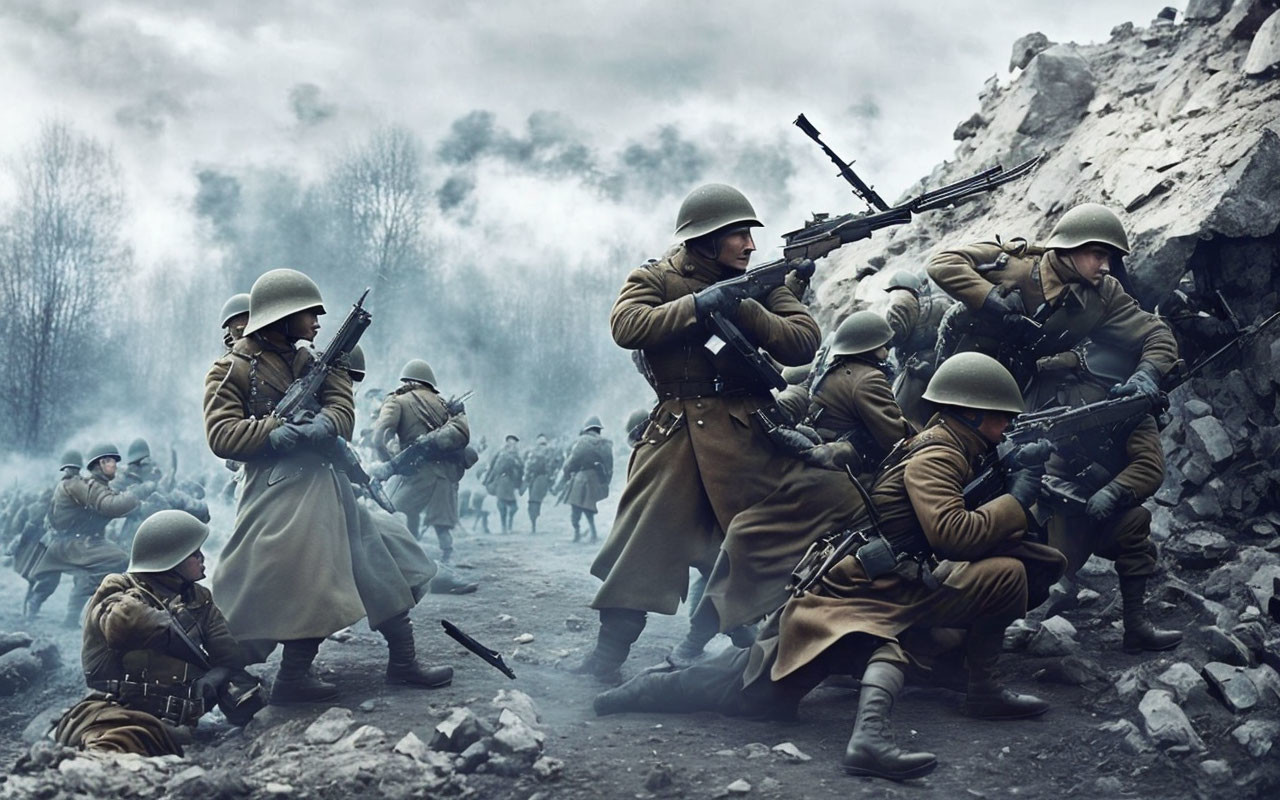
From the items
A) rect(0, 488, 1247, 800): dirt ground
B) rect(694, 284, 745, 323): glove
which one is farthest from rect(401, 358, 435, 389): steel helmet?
rect(694, 284, 745, 323): glove

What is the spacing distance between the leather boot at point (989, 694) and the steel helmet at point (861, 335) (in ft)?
5.62

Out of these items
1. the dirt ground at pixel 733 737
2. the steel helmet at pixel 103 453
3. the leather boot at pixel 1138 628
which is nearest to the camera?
the dirt ground at pixel 733 737

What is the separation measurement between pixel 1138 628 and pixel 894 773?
217cm

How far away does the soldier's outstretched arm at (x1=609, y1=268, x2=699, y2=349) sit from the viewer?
4637 mm

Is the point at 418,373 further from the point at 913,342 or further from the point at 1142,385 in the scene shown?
the point at 1142,385

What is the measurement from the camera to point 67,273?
24.8 m

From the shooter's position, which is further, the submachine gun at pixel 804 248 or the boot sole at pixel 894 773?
the submachine gun at pixel 804 248

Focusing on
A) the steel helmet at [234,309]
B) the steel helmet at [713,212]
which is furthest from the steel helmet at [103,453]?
the steel helmet at [713,212]

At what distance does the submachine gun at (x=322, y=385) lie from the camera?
4848 mm

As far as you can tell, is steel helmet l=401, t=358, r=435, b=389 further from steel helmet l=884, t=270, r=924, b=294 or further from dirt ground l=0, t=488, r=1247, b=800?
steel helmet l=884, t=270, r=924, b=294

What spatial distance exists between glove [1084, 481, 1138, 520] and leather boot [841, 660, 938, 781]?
1917 mm

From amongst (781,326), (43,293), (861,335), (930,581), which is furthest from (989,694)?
(43,293)

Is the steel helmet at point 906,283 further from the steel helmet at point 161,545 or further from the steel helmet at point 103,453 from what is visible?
the steel helmet at point 103,453

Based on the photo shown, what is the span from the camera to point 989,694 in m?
4.27
